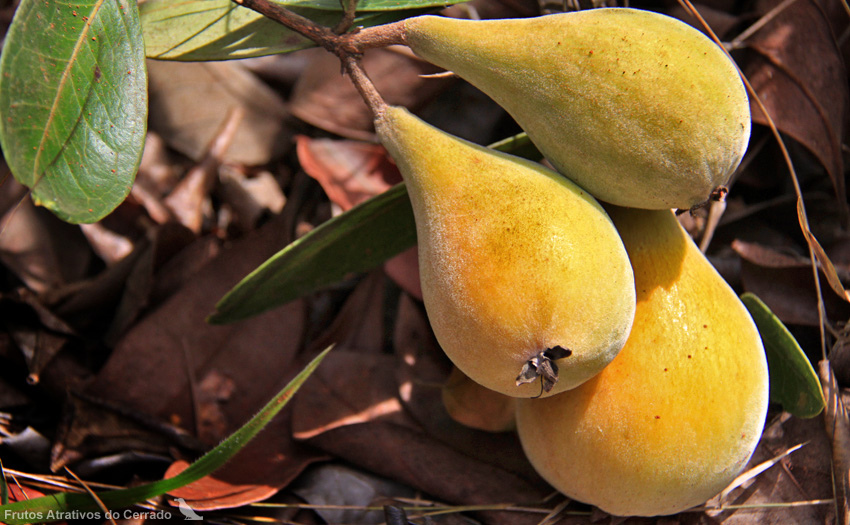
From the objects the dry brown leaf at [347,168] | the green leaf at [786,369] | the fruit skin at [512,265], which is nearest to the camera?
the fruit skin at [512,265]

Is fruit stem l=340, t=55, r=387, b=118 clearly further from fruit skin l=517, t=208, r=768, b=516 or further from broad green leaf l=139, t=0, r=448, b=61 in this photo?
fruit skin l=517, t=208, r=768, b=516

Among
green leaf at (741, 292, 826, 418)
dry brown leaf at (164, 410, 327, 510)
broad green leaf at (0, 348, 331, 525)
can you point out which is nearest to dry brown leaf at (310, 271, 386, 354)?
dry brown leaf at (164, 410, 327, 510)

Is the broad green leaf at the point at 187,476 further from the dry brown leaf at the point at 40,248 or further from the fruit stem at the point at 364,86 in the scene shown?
the dry brown leaf at the point at 40,248

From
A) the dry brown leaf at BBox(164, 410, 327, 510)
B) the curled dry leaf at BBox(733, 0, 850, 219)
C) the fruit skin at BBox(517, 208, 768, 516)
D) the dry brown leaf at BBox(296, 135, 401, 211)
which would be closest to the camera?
the fruit skin at BBox(517, 208, 768, 516)

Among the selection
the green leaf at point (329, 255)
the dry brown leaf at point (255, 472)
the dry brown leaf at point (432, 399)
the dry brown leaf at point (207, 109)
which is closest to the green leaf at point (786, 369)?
the dry brown leaf at point (432, 399)

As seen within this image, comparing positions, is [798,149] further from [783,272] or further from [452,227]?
[452,227]
